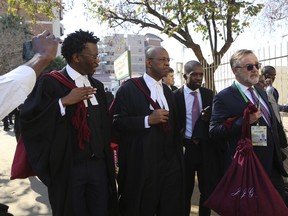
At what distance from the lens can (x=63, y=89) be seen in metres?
2.85

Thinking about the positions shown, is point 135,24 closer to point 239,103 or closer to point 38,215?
point 38,215

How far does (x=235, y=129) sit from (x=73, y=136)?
1352mm

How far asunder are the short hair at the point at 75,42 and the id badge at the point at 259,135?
61.9 inches

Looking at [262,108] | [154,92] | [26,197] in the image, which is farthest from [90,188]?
[26,197]

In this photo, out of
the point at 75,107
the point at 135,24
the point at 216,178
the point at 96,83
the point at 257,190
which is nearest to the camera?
the point at 257,190

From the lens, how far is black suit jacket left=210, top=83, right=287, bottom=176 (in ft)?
9.52

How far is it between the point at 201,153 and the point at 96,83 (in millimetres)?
1422

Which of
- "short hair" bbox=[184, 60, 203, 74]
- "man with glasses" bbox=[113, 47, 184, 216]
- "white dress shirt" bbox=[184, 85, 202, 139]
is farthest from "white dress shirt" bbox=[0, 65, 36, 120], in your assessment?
"short hair" bbox=[184, 60, 203, 74]

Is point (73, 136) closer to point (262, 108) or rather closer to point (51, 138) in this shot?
point (51, 138)

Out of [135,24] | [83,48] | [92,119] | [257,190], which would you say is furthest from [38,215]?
[135,24]

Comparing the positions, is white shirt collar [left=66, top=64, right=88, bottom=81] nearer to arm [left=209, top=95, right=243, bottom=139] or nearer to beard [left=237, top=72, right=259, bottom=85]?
Result: arm [left=209, top=95, right=243, bottom=139]

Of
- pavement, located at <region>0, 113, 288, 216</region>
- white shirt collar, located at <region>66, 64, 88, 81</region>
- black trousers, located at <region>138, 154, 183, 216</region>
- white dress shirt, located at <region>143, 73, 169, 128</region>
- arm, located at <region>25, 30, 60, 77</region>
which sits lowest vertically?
pavement, located at <region>0, 113, 288, 216</region>

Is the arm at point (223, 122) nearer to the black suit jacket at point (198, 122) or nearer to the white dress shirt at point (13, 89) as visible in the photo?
the black suit jacket at point (198, 122)

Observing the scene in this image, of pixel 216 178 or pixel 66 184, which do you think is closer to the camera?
pixel 66 184
